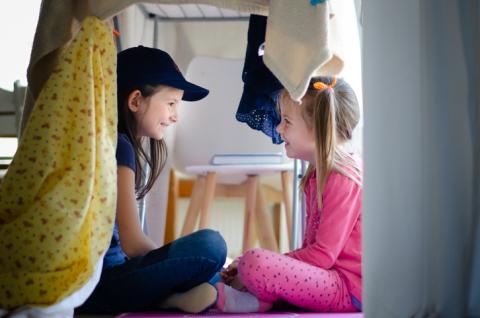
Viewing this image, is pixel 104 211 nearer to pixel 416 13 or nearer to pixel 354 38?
pixel 416 13

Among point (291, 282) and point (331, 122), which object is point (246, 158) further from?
point (291, 282)

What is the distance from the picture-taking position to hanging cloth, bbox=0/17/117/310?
2.56ft

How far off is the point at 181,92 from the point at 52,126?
54cm

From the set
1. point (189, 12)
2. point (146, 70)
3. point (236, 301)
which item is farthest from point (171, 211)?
point (236, 301)

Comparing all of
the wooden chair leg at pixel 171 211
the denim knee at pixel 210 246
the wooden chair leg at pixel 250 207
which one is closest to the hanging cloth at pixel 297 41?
the denim knee at pixel 210 246

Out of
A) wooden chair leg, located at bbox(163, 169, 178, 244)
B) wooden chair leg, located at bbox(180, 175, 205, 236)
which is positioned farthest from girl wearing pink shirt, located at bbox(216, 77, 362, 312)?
A: wooden chair leg, located at bbox(163, 169, 178, 244)

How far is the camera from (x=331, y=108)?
4.27ft

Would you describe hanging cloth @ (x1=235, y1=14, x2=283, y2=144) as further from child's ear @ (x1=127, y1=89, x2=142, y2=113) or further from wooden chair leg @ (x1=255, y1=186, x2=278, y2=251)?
wooden chair leg @ (x1=255, y1=186, x2=278, y2=251)

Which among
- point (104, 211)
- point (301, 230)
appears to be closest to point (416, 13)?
point (104, 211)

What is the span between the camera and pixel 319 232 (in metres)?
1.20

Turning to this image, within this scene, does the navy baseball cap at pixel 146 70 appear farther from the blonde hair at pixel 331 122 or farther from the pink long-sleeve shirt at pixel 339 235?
the pink long-sleeve shirt at pixel 339 235

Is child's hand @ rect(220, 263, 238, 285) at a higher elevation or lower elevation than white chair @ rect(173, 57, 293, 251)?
lower

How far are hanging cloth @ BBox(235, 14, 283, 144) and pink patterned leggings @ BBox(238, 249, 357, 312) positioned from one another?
A: 0.42 metres

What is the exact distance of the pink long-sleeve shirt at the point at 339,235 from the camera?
1185 mm
